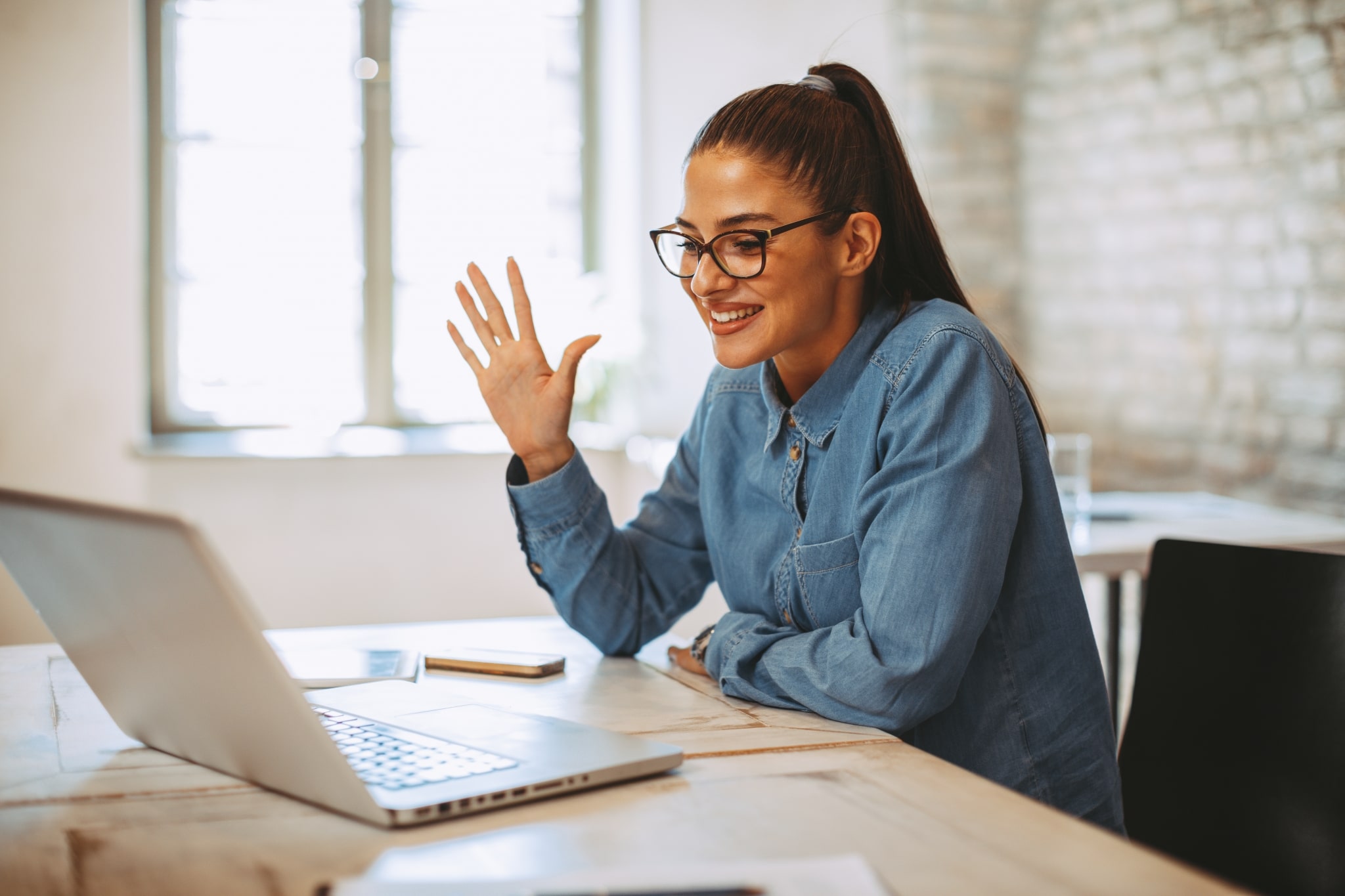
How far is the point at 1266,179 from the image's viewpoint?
2762 mm

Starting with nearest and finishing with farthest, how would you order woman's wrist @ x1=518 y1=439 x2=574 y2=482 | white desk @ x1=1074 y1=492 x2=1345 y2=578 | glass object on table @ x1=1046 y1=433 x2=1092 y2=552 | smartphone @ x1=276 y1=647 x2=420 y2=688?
smartphone @ x1=276 y1=647 x2=420 y2=688
woman's wrist @ x1=518 y1=439 x2=574 y2=482
white desk @ x1=1074 y1=492 x2=1345 y2=578
glass object on table @ x1=1046 y1=433 x2=1092 y2=552

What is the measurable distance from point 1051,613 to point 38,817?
89 cm

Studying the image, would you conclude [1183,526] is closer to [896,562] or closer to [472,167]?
[896,562]

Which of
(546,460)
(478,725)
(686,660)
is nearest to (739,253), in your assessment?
(546,460)

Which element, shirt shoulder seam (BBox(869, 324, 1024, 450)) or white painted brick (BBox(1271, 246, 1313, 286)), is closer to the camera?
shirt shoulder seam (BBox(869, 324, 1024, 450))

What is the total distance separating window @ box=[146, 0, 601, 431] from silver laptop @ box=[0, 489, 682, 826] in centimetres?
282

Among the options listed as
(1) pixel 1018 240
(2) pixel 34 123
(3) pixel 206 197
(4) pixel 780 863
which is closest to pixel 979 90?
(1) pixel 1018 240

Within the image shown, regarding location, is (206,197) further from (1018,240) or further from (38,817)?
(38,817)

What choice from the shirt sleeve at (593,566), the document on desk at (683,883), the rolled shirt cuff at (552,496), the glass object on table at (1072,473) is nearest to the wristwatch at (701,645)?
the shirt sleeve at (593,566)

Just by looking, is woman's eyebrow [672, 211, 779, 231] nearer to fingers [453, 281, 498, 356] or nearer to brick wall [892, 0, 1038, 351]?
fingers [453, 281, 498, 356]

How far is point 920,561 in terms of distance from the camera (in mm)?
1038

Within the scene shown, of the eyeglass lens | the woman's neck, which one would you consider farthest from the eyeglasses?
the woman's neck

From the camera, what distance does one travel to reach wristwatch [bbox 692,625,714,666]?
125 centimetres

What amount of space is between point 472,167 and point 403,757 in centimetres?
341
